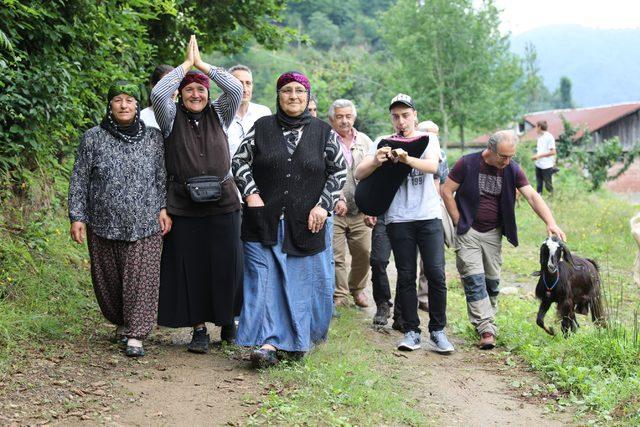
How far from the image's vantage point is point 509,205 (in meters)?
7.33

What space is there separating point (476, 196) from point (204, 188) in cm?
263

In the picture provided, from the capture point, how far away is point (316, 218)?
5848mm

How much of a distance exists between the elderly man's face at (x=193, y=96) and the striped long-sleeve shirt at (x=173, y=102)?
9 centimetres

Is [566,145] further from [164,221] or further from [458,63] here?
[164,221]

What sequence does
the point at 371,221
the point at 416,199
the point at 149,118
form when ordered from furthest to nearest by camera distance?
the point at 371,221 → the point at 416,199 → the point at 149,118

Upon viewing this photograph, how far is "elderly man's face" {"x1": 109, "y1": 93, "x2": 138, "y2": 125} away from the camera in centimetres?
592

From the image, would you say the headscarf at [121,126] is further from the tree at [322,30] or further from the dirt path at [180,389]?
the tree at [322,30]

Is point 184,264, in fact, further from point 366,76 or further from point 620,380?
point 366,76

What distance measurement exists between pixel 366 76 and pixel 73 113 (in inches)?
1839

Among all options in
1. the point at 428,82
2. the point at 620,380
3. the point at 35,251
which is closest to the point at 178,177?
the point at 35,251

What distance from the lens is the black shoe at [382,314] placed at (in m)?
7.96

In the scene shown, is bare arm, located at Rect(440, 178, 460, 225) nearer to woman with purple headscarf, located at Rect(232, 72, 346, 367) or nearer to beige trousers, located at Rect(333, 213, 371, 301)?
beige trousers, located at Rect(333, 213, 371, 301)

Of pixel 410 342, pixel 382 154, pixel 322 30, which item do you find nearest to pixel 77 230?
pixel 382 154

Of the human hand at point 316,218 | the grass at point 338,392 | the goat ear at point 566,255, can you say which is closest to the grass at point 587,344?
the goat ear at point 566,255
